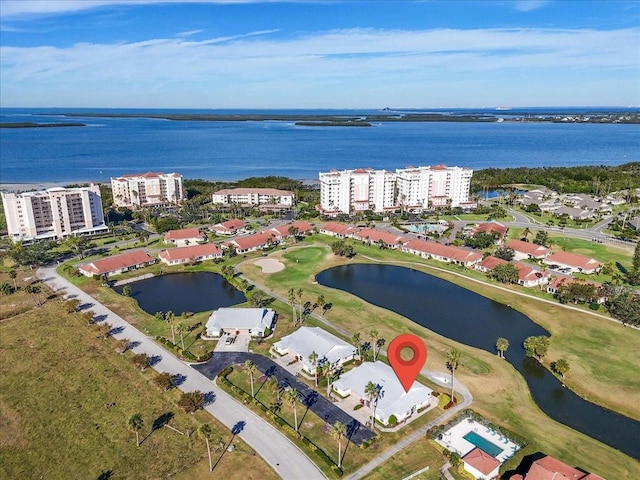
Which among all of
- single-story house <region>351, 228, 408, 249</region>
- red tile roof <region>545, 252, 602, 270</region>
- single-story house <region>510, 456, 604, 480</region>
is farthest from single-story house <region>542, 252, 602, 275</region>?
single-story house <region>510, 456, 604, 480</region>

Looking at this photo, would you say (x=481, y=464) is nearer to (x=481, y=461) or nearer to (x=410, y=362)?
(x=481, y=461)

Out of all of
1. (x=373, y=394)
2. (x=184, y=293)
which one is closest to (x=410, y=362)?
(x=373, y=394)

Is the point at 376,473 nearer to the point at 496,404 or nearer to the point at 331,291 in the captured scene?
the point at 496,404

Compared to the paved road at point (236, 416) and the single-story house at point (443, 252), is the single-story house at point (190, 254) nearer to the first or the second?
the paved road at point (236, 416)

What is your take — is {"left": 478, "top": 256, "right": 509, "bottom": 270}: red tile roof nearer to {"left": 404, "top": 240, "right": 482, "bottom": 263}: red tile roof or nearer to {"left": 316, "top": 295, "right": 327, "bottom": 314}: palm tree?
{"left": 404, "top": 240, "right": 482, "bottom": 263}: red tile roof

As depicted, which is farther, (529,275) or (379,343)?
(529,275)

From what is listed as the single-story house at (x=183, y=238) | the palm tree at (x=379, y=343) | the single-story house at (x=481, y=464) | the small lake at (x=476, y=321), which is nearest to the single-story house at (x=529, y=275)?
the small lake at (x=476, y=321)
